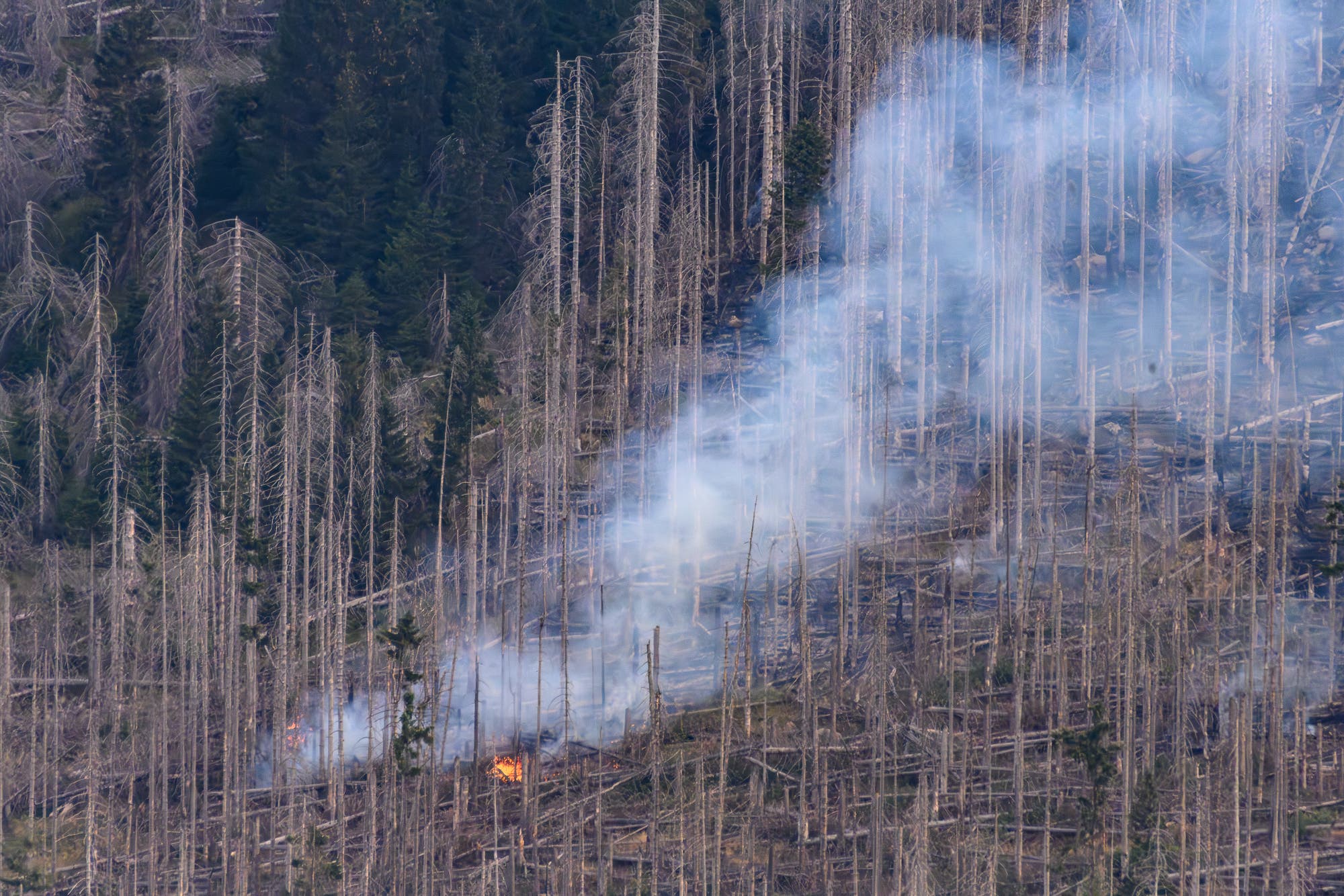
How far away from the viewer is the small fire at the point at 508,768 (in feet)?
133

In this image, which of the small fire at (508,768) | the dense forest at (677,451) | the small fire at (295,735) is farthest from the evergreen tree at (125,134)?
the small fire at (508,768)

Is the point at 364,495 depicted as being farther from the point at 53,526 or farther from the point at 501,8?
the point at 501,8

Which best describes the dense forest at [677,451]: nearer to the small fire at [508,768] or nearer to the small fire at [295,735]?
the small fire at [508,768]

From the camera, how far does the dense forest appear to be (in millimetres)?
38438

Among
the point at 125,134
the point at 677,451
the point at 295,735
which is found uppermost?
the point at 125,134

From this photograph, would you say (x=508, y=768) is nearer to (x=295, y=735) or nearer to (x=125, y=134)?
(x=295, y=735)

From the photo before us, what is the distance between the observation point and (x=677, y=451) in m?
45.4

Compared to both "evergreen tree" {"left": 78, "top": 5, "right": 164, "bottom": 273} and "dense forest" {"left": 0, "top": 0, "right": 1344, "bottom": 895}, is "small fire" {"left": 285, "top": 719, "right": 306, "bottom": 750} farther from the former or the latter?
"evergreen tree" {"left": 78, "top": 5, "right": 164, "bottom": 273}

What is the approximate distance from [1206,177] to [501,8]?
1557 centimetres

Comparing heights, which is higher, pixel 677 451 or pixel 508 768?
pixel 677 451

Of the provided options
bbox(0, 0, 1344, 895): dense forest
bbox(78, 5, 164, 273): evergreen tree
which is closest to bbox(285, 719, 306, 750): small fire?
bbox(0, 0, 1344, 895): dense forest

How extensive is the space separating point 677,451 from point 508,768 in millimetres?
7341

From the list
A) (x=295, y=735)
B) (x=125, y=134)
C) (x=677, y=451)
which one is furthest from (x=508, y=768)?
(x=125, y=134)

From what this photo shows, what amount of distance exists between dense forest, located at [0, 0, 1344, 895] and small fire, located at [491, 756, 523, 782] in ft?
0.28
